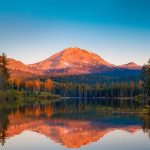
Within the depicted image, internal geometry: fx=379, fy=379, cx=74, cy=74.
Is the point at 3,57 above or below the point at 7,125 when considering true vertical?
above

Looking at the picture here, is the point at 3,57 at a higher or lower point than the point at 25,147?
higher

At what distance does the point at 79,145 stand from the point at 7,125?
671 inches

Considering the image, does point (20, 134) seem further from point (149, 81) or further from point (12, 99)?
point (12, 99)

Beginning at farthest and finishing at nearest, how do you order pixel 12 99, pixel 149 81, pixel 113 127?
pixel 12 99 < pixel 149 81 < pixel 113 127

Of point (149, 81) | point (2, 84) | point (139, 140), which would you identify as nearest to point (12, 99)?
point (2, 84)

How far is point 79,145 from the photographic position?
1227 inches

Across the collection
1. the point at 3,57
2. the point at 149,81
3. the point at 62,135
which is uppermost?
the point at 3,57

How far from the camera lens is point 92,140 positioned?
34.0 metres

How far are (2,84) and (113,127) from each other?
80.4 m

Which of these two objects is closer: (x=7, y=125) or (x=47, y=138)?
(x=47, y=138)

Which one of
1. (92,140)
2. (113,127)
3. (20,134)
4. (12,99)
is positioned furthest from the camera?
(12,99)

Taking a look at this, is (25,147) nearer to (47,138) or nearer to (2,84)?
(47,138)

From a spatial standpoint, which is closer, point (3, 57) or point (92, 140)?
point (92, 140)

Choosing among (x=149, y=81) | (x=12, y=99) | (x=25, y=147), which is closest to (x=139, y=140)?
(x=25, y=147)
